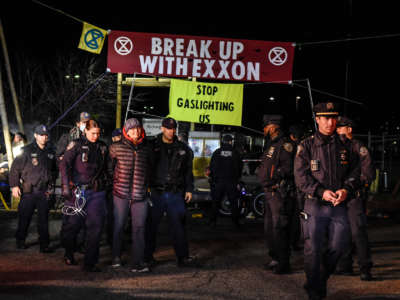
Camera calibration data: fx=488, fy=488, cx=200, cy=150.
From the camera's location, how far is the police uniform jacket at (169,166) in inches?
254

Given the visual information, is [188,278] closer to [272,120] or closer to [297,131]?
[272,120]

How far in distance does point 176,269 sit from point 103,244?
7.58 ft

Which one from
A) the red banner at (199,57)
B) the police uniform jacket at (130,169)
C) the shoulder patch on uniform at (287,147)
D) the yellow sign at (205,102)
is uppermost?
the red banner at (199,57)

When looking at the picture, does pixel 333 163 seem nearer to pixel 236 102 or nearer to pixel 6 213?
pixel 236 102

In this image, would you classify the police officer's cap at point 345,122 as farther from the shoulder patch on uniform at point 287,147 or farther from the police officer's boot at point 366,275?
the police officer's boot at point 366,275

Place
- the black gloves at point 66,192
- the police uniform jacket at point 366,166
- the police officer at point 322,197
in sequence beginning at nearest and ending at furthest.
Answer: the police officer at point 322,197
the police uniform jacket at point 366,166
the black gloves at point 66,192

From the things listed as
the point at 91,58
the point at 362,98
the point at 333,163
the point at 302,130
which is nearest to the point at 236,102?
the point at 302,130

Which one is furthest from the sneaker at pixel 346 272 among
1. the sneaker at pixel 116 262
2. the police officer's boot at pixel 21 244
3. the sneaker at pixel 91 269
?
the police officer's boot at pixel 21 244

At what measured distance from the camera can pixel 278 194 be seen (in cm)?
633

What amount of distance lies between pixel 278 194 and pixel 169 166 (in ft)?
4.83

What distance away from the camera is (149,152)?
251 inches

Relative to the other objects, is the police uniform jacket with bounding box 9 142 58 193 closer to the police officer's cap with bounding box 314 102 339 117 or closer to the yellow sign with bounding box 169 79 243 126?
the yellow sign with bounding box 169 79 243 126

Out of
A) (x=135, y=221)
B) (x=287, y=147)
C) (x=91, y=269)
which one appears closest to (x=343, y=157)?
(x=287, y=147)

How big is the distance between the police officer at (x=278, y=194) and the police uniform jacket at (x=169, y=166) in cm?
A: 108
